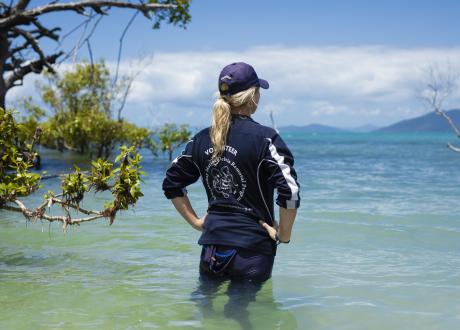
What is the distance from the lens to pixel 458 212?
1335 cm

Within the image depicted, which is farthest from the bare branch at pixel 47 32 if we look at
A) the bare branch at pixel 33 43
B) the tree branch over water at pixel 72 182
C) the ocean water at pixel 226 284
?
the tree branch over water at pixel 72 182

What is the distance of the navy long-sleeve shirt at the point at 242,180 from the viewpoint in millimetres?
4059

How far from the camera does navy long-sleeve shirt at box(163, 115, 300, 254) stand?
13.3 feet

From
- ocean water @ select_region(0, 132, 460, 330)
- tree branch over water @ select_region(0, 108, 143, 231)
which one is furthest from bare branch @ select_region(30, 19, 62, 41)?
tree branch over water @ select_region(0, 108, 143, 231)

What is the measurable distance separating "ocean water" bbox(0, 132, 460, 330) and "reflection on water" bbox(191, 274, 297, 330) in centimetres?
1

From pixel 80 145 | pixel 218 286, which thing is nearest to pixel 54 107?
pixel 80 145

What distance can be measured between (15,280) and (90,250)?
2.02 metres

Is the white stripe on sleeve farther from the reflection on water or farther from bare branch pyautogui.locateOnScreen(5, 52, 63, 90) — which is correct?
bare branch pyautogui.locateOnScreen(5, 52, 63, 90)

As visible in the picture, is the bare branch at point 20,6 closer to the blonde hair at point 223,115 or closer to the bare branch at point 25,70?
the bare branch at point 25,70

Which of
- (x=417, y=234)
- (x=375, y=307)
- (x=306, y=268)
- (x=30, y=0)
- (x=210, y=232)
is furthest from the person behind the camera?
(x=30, y=0)

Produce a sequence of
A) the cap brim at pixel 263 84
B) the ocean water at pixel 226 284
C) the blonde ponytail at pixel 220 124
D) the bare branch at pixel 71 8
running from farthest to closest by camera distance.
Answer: the bare branch at pixel 71 8 → the ocean water at pixel 226 284 → the cap brim at pixel 263 84 → the blonde ponytail at pixel 220 124

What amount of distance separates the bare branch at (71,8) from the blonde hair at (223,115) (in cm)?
A: 1490

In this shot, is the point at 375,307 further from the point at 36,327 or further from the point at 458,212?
the point at 458,212

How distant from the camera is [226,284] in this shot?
15.0 feet
